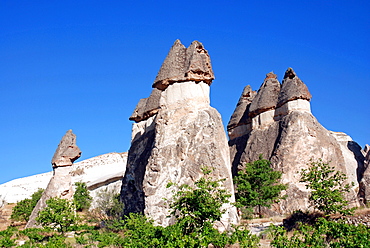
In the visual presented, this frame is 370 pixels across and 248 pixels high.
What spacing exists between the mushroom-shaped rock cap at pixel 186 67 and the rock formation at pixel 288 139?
5365 mm

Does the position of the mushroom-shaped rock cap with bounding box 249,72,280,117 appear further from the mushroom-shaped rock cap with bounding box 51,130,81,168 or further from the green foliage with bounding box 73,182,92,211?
the green foliage with bounding box 73,182,92,211

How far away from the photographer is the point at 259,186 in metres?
13.8

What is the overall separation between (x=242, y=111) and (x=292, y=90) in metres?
4.43

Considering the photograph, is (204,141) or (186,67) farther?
(186,67)

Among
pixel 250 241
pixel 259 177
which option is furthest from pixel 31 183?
pixel 250 241

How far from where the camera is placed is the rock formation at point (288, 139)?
1492 cm

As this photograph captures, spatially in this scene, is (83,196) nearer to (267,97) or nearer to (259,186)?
(267,97)

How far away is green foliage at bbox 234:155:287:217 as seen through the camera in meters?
13.1

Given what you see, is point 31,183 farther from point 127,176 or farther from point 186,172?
point 186,172

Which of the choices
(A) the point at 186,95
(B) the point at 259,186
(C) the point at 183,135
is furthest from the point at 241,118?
(C) the point at 183,135

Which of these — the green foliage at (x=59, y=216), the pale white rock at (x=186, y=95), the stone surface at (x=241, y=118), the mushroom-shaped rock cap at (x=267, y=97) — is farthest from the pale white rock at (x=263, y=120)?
the green foliage at (x=59, y=216)

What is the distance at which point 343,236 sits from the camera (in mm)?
5922

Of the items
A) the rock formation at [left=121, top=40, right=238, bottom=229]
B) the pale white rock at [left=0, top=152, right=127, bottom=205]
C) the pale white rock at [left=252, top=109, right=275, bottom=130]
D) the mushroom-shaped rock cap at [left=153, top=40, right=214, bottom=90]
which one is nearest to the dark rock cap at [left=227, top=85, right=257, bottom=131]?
the pale white rock at [left=252, top=109, right=275, bottom=130]

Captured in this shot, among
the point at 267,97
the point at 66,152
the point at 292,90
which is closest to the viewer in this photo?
the point at 292,90
